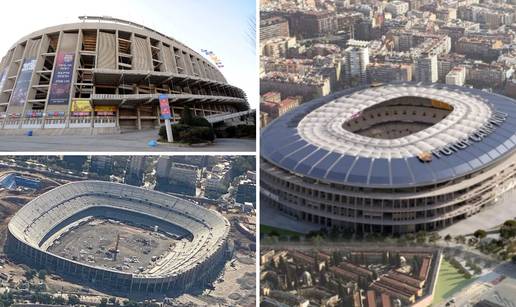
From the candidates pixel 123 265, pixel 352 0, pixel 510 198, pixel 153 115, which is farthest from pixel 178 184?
pixel 352 0

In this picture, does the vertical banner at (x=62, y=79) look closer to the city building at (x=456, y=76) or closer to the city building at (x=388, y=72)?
the city building at (x=388, y=72)

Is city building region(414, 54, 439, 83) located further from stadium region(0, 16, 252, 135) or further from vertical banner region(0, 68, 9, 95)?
vertical banner region(0, 68, 9, 95)

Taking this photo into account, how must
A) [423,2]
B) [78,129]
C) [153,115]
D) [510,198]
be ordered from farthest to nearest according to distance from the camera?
[423,2], [510,198], [153,115], [78,129]

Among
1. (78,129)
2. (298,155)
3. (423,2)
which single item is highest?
(423,2)

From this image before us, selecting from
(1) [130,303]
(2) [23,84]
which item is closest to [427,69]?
(2) [23,84]

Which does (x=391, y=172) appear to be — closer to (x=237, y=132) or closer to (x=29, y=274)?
(x=237, y=132)

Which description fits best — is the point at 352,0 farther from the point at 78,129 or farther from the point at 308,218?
the point at 78,129

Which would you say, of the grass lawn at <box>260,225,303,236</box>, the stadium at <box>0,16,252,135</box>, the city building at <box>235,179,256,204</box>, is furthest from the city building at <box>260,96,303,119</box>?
the city building at <box>235,179,256,204</box>
